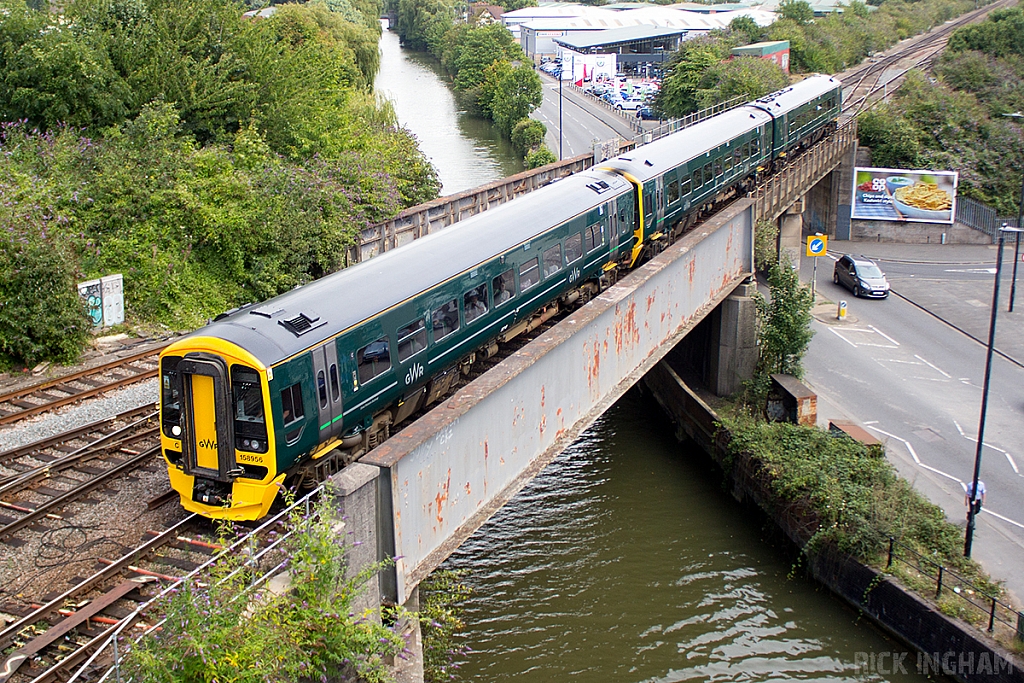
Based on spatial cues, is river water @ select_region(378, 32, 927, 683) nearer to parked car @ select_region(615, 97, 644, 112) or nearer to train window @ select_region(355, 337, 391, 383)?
train window @ select_region(355, 337, 391, 383)

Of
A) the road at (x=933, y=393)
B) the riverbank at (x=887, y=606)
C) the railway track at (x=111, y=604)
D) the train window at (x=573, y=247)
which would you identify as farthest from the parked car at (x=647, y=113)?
the railway track at (x=111, y=604)

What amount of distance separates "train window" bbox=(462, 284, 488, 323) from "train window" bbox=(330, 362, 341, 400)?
351 cm

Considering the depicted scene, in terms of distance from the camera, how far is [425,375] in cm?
1462

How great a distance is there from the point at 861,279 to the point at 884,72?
1676 inches

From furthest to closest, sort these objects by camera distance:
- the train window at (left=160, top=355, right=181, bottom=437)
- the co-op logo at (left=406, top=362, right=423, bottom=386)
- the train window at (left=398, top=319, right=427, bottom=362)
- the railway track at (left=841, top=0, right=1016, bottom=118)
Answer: the railway track at (left=841, top=0, right=1016, bottom=118), the co-op logo at (left=406, top=362, right=423, bottom=386), the train window at (left=398, top=319, right=427, bottom=362), the train window at (left=160, top=355, right=181, bottom=437)

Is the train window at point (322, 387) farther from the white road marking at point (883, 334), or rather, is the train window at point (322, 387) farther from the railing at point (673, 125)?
the white road marking at point (883, 334)

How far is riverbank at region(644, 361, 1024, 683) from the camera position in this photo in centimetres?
1520

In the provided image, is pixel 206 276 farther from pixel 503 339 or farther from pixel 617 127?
pixel 617 127


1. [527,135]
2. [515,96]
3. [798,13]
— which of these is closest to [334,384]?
[527,135]

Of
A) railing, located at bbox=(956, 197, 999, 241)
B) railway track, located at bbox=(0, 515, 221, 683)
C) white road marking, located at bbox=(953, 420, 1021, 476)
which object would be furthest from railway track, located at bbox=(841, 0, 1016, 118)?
railway track, located at bbox=(0, 515, 221, 683)

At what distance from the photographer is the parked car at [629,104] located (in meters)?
76.9

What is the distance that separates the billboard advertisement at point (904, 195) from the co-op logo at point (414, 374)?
36516 millimetres

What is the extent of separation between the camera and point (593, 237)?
20203 millimetres

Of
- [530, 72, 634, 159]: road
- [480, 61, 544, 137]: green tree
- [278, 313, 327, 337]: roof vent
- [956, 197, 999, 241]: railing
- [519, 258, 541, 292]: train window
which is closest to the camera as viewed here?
[278, 313, 327, 337]: roof vent
